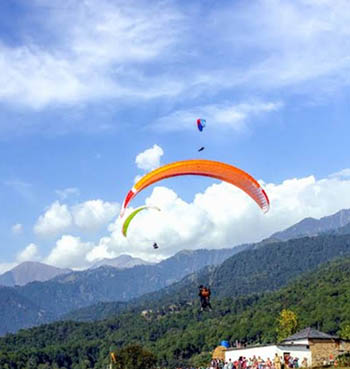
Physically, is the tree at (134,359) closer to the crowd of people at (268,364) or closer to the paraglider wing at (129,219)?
the crowd of people at (268,364)

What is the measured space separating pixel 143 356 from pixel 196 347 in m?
90.4

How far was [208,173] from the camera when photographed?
3142 cm

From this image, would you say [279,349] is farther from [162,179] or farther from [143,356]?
[143,356]

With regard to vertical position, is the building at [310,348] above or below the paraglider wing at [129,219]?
below

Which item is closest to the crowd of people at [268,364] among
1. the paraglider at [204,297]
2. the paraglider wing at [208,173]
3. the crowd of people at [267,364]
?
the crowd of people at [267,364]

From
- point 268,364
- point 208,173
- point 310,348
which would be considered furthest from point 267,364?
point 208,173

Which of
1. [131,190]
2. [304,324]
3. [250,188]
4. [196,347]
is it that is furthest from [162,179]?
[196,347]

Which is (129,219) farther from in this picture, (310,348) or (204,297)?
(310,348)

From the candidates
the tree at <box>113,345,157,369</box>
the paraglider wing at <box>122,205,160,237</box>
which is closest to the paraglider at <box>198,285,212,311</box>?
the paraglider wing at <box>122,205,160,237</box>

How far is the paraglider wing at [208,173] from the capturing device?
99.2 ft

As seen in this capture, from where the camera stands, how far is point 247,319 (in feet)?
648

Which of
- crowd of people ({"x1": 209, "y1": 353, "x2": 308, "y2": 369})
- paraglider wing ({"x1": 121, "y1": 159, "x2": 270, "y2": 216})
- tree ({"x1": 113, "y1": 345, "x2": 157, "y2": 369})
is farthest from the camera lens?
tree ({"x1": 113, "y1": 345, "x2": 157, "y2": 369})

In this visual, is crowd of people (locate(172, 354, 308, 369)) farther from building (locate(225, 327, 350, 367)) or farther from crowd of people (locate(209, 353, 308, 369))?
building (locate(225, 327, 350, 367))

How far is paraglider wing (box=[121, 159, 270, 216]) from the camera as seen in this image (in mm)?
30250
